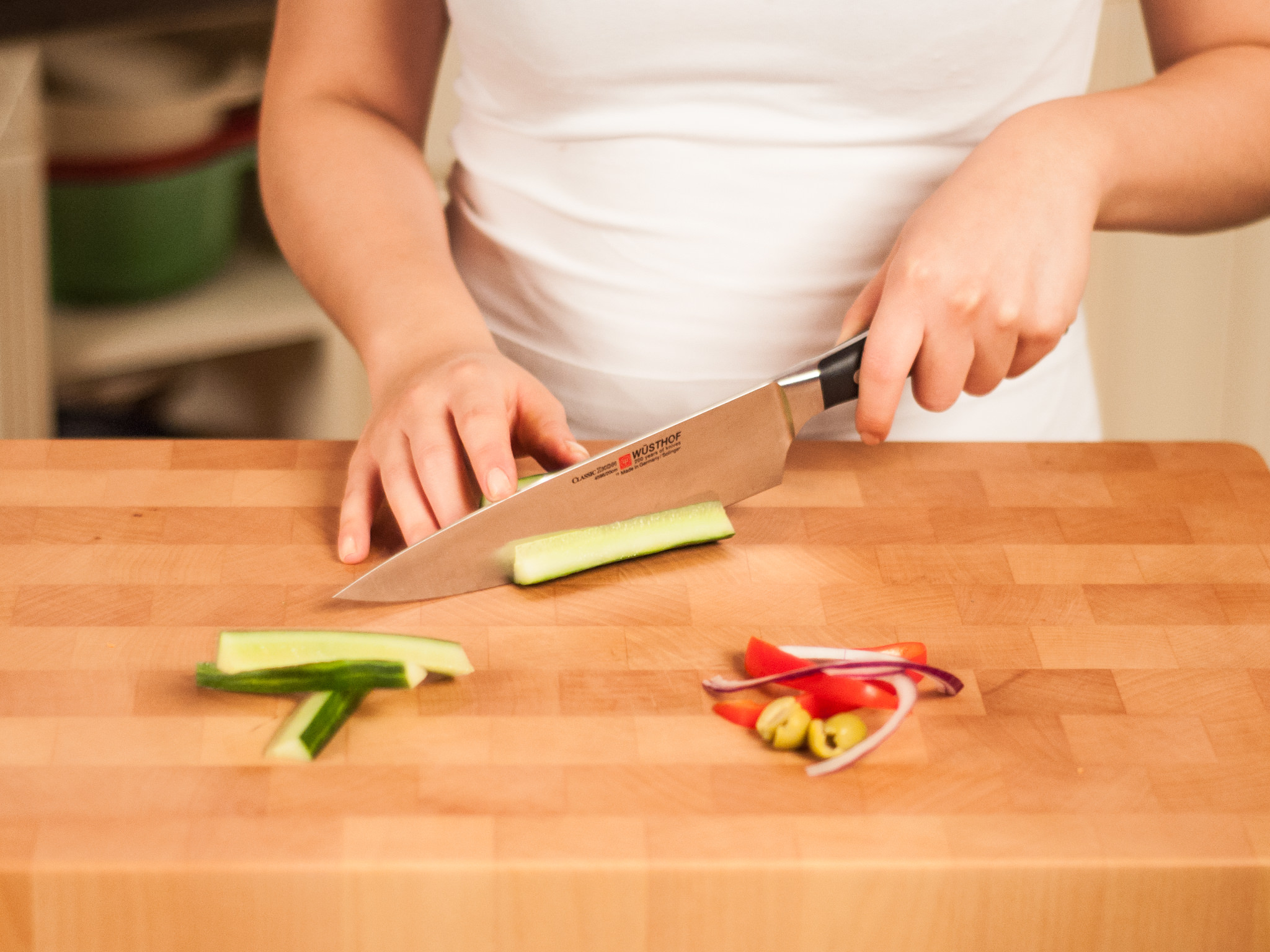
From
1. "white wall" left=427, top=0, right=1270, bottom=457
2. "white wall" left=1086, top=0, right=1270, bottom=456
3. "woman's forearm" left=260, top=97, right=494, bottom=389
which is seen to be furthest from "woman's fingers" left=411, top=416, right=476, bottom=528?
"white wall" left=1086, top=0, right=1270, bottom=456

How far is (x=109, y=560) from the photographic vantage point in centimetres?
105

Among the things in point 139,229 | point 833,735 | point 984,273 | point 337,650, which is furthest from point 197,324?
point 833,735

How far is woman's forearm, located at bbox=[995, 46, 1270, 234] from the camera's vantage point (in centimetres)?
112

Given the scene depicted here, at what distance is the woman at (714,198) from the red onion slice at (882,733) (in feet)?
0.88

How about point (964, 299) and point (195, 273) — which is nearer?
point (964, 299)

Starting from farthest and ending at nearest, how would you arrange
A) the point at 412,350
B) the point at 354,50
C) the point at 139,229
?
the point at 139,229 → the point at 354,50 → the point at 412,350

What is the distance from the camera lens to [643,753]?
2.84 feet

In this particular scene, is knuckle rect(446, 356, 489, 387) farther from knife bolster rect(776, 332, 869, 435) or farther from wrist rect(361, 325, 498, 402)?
knife bolster rect(776, 332, 869, 435)

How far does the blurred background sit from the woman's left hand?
1698 mm

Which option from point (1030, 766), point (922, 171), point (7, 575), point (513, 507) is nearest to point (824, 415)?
point (922, 171)

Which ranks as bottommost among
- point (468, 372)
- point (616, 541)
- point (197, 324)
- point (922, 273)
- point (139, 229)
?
point (197, 324)

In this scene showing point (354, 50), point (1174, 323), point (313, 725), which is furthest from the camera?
→ point (1174, 323)

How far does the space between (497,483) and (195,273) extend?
1828mm

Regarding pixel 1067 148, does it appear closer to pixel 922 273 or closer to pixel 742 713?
pixel 922 273
